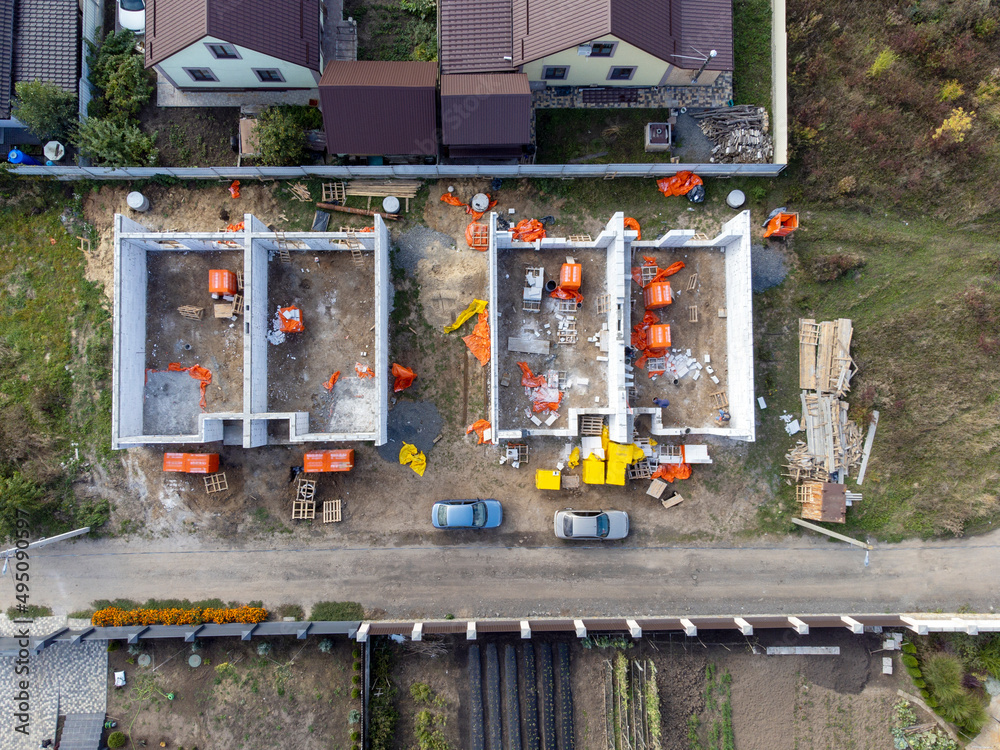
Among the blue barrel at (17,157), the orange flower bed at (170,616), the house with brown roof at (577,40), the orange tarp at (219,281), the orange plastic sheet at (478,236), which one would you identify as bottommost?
the orange flower bed at (170,616)

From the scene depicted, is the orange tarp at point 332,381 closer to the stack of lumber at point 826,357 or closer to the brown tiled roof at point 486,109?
the brown tiled roof at point 486,109

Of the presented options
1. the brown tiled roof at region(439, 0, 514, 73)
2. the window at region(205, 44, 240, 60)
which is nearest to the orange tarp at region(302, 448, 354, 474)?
the window at region(205, 44, 240, 60)

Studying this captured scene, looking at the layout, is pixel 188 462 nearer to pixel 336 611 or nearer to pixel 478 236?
pixel 336 611

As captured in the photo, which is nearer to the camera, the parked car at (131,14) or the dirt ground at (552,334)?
the dirt ground at (552,334)

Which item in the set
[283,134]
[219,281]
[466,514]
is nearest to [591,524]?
[466,514]

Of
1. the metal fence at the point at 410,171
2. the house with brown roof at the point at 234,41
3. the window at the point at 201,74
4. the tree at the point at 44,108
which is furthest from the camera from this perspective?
the metal fence at the point at 410,171

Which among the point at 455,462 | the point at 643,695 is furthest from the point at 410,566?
the point at 643,695

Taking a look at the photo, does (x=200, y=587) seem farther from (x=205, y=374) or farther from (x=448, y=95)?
(x=448, y=95)

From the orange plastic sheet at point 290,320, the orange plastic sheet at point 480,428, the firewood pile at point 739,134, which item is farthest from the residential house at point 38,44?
the firewood pile at point 739,134
